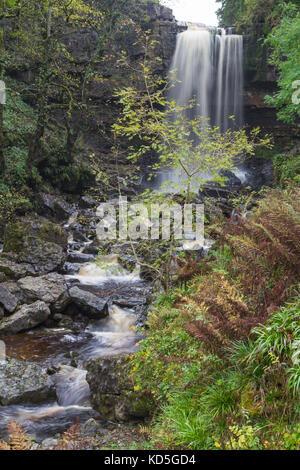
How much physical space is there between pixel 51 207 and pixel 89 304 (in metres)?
A: 8.23

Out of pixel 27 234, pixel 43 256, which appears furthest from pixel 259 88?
pixel 43 256

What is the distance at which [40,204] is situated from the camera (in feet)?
49.9

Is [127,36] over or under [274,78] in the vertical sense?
over

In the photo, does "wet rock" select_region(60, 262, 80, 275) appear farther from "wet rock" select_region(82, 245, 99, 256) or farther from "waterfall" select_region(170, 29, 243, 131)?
"waterfall" select_region(170, 29, 243, 131)

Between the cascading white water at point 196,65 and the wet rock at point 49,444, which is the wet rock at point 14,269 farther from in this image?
the cascading white water at point 196,65

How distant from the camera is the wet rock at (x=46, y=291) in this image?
27.3ft

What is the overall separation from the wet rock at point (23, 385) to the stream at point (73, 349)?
0.37ft

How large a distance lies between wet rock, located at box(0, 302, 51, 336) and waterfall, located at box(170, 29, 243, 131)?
68.7 ft

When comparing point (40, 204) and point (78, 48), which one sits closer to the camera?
point (40, 204)

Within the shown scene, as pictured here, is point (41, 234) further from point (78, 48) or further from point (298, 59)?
point (78, 48)

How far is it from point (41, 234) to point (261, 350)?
9.32 meters

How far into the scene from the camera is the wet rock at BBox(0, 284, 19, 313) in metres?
7.74
